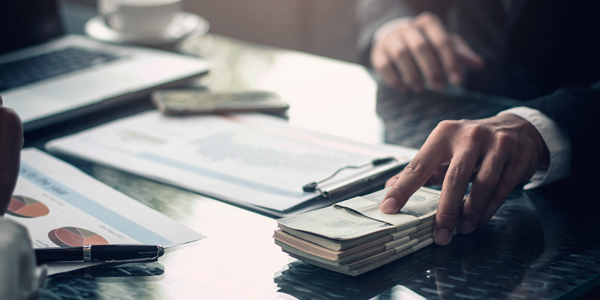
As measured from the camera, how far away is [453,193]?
532 millimetres

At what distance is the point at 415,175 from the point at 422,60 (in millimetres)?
555

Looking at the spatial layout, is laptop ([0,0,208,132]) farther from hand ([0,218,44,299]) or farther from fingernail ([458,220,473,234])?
fingernail ([458,220,473,234])

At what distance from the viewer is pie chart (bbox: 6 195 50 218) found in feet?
1.85

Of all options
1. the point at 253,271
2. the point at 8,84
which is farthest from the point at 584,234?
the point at 8,84

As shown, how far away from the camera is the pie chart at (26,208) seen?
0.56m

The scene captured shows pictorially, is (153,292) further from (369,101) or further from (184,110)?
(369,101)

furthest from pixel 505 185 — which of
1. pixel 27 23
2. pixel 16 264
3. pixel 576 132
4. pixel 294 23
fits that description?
pixel 294 23

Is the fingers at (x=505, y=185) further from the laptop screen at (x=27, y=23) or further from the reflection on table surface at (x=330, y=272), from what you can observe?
the laptop screen at (x=27, y=23)

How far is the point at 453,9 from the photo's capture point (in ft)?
4.97

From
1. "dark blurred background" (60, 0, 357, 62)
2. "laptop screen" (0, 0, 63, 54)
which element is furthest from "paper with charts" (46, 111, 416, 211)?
"dark blurred background" (60, 0, 357, 62)

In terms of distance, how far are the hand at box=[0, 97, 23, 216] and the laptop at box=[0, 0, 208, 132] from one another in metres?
0.35

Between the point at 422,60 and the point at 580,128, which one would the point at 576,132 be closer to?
the point at 580,128

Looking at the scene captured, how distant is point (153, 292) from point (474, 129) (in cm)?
38

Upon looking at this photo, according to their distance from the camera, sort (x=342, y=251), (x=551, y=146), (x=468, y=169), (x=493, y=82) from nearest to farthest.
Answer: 1. (x=342, y=251)
2. (x=468, y=169)
3. (x=551, y=146)
4. (x=493, y=82)
